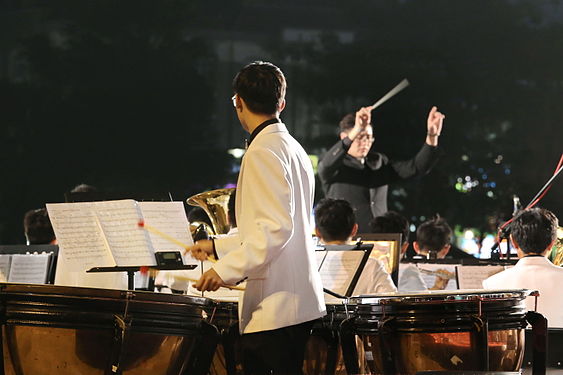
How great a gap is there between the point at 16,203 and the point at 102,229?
10.4m

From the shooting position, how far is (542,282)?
198 inches

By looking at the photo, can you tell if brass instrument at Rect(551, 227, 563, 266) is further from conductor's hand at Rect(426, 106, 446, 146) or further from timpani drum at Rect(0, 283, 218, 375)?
timpani drum at Rect(0, 283, 218, 375)

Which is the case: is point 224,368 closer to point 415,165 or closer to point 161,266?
point 161,266

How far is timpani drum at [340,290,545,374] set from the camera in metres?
3.73

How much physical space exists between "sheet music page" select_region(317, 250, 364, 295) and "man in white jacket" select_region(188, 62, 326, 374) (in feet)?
4.00

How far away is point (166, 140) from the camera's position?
13.7 meters

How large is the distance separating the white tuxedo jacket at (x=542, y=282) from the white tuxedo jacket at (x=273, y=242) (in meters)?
2.08

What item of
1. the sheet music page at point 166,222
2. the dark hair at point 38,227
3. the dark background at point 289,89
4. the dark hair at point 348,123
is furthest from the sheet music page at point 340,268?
the dark background at point 289,89

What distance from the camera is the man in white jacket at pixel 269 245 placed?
3123mm

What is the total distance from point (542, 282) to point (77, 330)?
276 cm

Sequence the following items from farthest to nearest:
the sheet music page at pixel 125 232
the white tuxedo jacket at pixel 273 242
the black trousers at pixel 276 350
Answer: the sheet music page at pixel 125 232
the black trousers at pixel 276 350
the white tuxedo jacket at pixel 273 242

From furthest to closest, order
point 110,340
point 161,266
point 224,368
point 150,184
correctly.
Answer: point 150,184 < point 224,368 < point 161,266 < point 110,340

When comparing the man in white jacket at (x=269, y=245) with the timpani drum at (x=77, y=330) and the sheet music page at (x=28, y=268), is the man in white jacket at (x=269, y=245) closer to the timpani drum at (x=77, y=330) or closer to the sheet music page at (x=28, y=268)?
the timpani drum at (x=77, y=330)

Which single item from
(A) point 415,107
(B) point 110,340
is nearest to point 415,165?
(A) point 415,107
